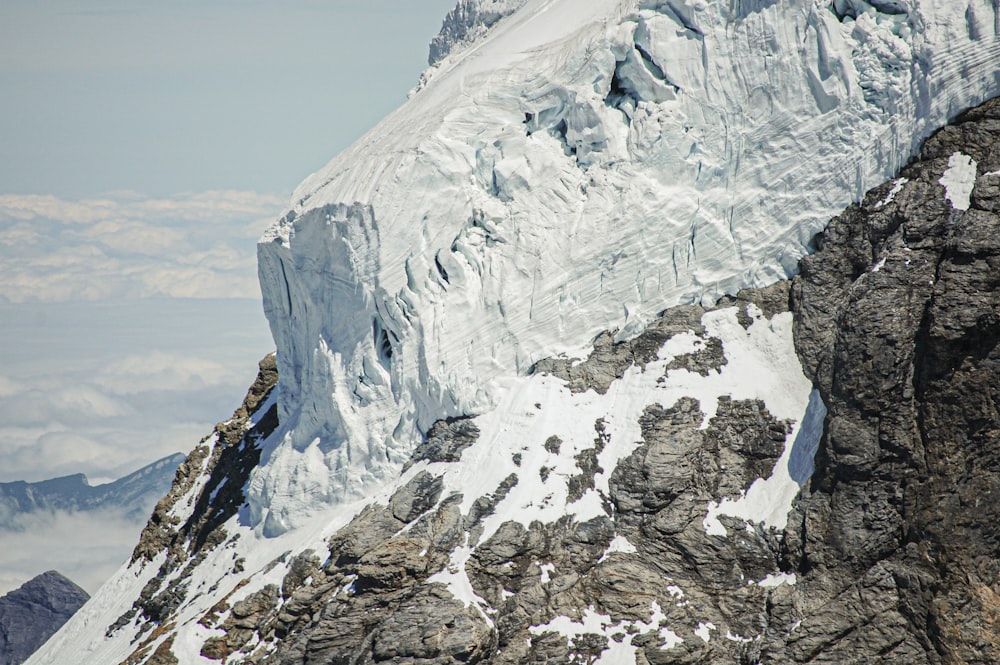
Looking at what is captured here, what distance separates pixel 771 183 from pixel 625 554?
17.8 meters

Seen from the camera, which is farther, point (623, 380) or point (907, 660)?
point (623, 380)

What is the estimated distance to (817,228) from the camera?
4888 centimetres

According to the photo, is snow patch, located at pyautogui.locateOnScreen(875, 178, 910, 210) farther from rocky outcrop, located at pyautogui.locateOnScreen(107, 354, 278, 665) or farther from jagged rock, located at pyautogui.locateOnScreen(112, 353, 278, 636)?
jagged rock, located at pyautogui.locateOnScreen(112, 353, 278, 636)

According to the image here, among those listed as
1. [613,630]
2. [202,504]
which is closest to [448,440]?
[613,630]

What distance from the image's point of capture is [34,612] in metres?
151

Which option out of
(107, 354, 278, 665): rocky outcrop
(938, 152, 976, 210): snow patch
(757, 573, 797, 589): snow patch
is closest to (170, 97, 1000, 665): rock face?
(757, 573, 797, 589): snow patch

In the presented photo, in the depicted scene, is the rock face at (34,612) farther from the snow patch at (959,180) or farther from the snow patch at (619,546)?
the snow patch at (959,180)

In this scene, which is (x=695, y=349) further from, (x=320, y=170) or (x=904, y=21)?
(x=320, y=170)

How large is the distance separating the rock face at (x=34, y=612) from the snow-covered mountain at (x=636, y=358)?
97.0 metres

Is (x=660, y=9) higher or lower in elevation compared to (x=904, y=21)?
higher

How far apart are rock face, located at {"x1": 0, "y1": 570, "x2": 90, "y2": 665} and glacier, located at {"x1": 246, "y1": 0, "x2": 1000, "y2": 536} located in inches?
4178

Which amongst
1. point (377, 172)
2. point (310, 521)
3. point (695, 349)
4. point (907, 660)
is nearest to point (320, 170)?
point (377, 172)

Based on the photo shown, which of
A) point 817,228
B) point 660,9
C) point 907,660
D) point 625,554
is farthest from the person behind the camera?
point 660,9

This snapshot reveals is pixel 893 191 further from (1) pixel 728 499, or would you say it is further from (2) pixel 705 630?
(2) pixel 705 630
